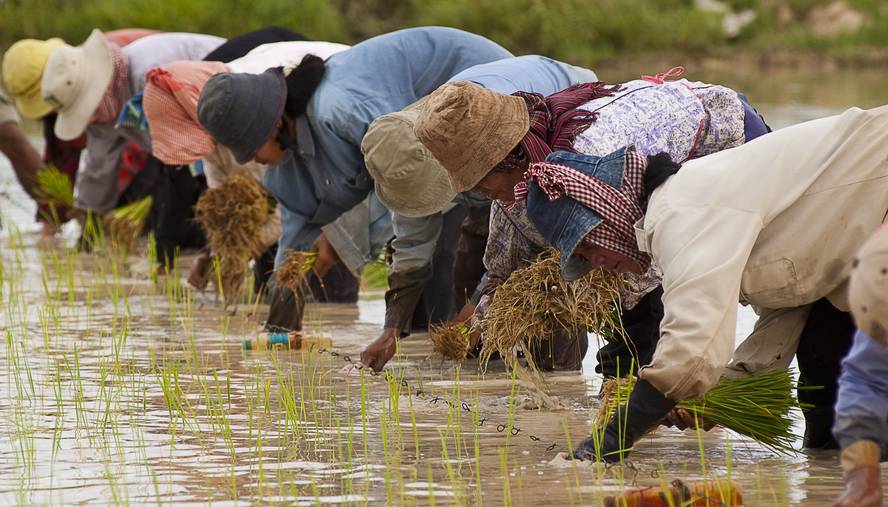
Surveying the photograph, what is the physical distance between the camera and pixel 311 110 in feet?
18.6

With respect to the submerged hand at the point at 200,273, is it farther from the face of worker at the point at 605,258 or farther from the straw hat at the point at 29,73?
the face of worker at the point at 605,258

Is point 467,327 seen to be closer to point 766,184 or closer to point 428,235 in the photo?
point 428,235

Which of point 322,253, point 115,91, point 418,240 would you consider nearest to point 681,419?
point 418,240

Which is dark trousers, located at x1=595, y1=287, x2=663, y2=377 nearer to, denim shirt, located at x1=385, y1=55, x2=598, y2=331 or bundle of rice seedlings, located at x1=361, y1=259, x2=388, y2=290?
denim shirt, located at x1=385, y1=55, x2=598, y2=331

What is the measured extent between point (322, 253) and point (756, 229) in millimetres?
2670

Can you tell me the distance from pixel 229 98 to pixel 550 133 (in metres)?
1.72

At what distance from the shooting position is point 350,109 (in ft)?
18.2

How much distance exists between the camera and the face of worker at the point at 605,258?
3.66 m

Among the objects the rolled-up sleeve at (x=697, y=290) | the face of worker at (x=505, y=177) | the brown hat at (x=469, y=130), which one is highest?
the brown hat at (x=469, y=130)

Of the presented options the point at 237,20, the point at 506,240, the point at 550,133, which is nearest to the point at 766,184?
the point at 550,133

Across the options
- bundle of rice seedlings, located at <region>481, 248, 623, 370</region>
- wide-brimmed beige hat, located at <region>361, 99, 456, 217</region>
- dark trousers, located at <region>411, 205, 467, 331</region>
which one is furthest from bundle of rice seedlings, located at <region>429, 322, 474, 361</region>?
bundle of rice seedlings, located at <region>481, 248, 623, 370</region>

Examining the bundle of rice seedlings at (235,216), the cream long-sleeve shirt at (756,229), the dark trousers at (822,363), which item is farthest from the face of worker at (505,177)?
the bundle of rice seedlings at (235,216)

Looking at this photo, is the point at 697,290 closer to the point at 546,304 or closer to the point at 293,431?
the point at 546,304

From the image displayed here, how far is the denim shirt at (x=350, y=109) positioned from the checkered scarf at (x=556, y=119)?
4.30ft
